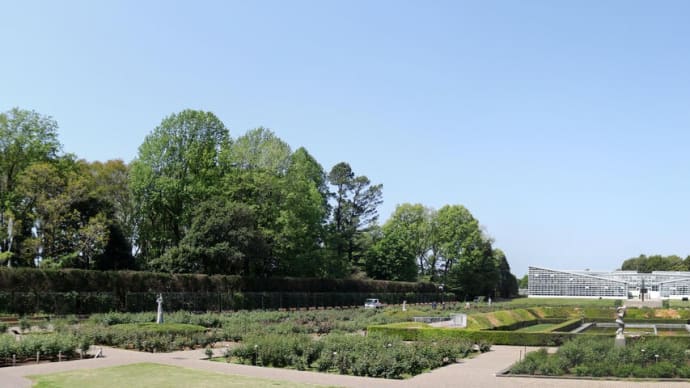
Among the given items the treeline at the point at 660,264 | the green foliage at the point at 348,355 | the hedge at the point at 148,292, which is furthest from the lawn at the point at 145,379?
the treeline at the point at 660,264

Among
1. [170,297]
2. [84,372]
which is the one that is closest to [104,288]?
[170,297]

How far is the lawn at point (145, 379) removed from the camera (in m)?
15.0

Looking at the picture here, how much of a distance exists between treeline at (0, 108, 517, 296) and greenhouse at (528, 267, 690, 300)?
5653 cm

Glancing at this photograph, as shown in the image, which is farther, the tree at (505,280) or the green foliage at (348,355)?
the tree at (505,280)

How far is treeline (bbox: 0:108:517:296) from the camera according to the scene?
1810 inches

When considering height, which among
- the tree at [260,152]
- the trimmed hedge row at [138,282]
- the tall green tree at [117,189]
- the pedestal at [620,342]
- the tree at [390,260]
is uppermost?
the tree at [260,152]

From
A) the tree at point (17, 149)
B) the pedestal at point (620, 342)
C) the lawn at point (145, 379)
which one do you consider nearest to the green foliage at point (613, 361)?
the pedestal at point (620, 342)

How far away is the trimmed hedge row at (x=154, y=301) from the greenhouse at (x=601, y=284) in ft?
218

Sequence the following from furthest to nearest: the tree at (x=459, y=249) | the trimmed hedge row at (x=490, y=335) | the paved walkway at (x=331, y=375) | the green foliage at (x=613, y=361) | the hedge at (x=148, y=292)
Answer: the tree at (x=459, y=249)
the hedge at (x=148, y=292)
the trimmed hedge row at (x=490, y=335)
the green foliage at (x=613, y=361)
the paved walkway at (x=331, y=375)

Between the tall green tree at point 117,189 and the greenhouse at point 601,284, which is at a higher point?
the tall green tree at point 117,189

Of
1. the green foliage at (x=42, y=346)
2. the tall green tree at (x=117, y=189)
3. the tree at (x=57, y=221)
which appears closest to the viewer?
the green foliage at (x=42, y=346)

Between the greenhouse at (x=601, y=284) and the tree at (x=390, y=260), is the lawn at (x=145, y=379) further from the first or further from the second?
the greenhouse at (x=601, y=284)

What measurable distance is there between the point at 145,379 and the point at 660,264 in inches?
6080

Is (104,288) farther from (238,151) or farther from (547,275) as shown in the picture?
(547,275)
